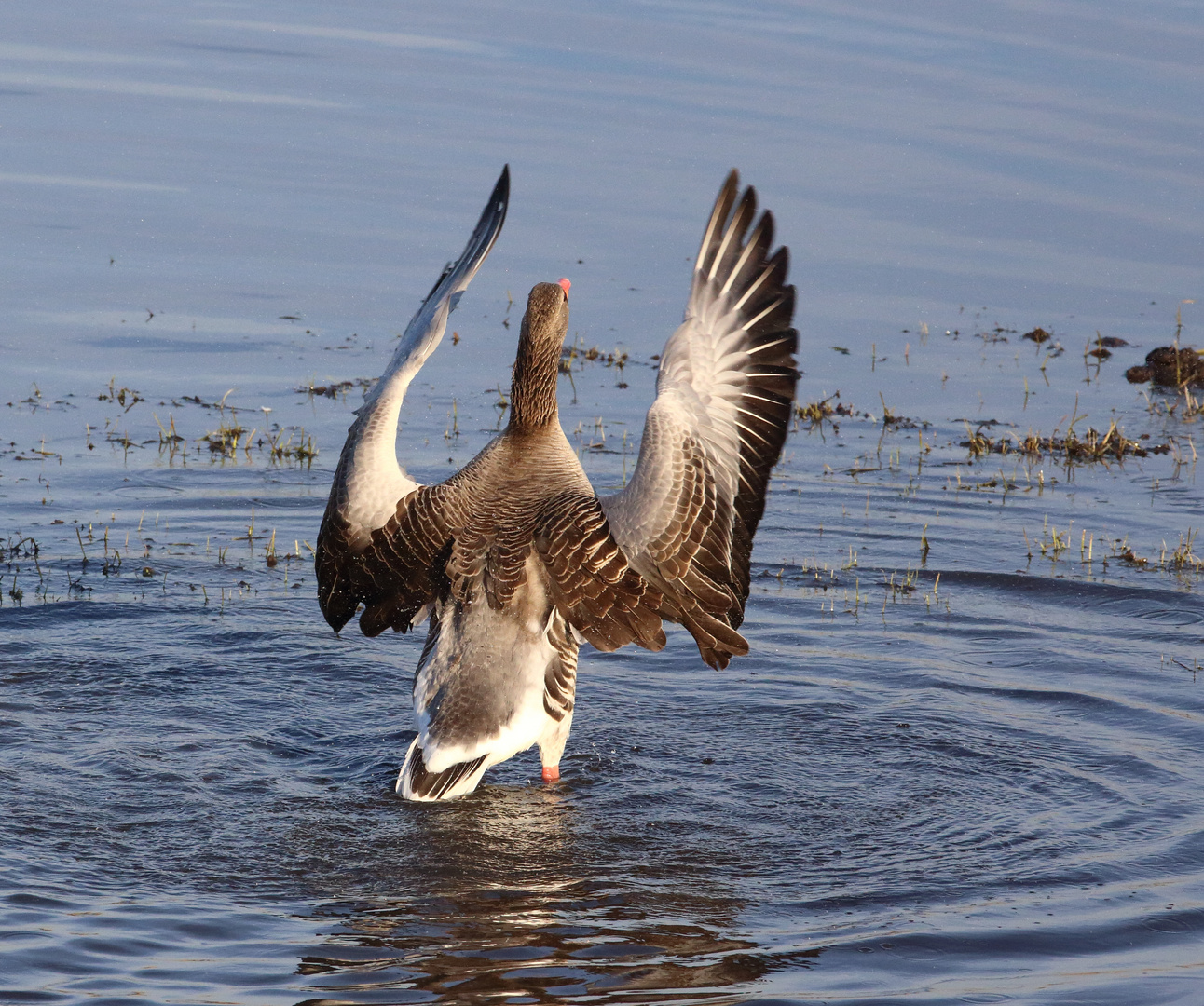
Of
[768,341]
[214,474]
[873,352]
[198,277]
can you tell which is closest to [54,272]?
[198,277]

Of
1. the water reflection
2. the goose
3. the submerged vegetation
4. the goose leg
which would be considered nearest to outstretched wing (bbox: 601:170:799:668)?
the goose

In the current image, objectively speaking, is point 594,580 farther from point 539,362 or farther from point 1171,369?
point 1171,369

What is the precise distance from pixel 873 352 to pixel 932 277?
2113 millimetres

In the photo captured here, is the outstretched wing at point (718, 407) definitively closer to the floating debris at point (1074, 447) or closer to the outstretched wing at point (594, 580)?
the outstretched wing at point (594, 580)

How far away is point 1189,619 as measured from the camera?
26.7ft

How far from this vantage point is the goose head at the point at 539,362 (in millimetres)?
6684

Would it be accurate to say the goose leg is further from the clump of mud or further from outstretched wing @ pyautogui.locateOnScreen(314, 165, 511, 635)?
the clump of mud

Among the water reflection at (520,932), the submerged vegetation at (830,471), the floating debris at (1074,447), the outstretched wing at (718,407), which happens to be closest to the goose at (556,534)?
the outstretched wing at (718,407)

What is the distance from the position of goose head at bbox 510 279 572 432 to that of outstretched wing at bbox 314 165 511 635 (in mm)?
428

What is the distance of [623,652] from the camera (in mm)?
8070

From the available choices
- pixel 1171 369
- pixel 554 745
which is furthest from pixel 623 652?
pixel 1171 369

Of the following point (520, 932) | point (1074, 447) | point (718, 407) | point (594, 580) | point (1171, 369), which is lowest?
point (520, 932)

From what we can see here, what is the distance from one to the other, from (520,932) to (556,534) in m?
1.58

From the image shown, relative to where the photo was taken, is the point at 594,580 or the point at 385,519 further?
the point at 385,519
